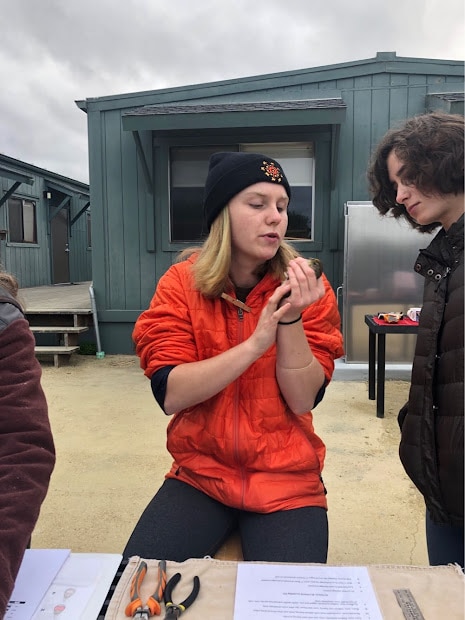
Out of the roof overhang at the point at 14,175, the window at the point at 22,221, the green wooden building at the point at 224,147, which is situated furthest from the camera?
the window at the point at 22,221

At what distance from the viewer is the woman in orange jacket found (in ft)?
4.24

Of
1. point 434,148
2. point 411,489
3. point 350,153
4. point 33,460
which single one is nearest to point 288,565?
point 33,460

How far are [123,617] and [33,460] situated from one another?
0.29 meters

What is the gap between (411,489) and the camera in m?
2.80

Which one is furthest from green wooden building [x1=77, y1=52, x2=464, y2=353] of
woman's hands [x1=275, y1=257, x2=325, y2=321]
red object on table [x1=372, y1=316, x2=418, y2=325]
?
woman's hands [x1=275, y1=257, x2=325, y2=321]

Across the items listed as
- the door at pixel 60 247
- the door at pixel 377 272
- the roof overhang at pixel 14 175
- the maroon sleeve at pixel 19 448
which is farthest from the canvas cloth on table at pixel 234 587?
the door at pixel 60 247

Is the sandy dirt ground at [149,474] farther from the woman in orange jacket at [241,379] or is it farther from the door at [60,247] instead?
the door at [60,247]

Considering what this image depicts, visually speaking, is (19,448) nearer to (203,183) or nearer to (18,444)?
(18,444)

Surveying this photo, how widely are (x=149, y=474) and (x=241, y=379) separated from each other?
73.3 inches

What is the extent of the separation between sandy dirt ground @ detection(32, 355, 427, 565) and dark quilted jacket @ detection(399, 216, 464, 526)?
111cm

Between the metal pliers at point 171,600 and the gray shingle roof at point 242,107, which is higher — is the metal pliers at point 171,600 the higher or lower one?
the lower one

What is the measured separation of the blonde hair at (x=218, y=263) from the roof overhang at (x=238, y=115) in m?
4.13

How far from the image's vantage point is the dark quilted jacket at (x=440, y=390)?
3.90 feet

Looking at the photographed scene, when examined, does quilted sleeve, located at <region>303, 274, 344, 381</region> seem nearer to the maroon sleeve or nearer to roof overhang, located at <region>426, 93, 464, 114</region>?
the maroon sleeve
